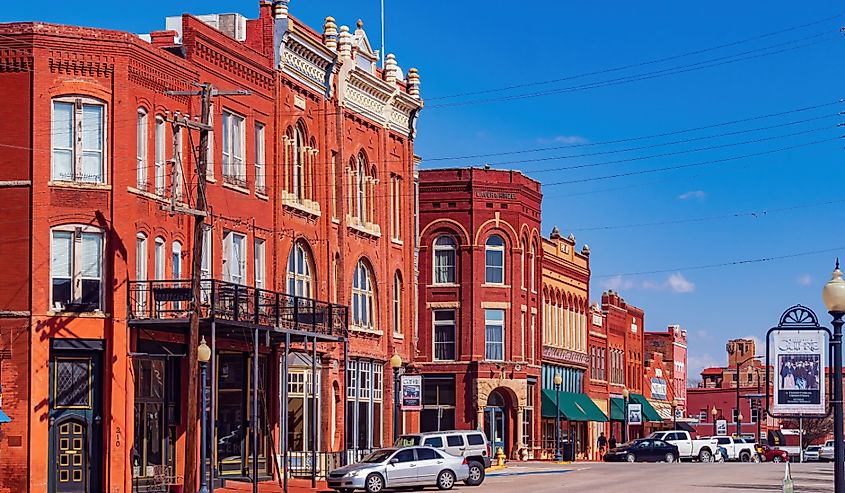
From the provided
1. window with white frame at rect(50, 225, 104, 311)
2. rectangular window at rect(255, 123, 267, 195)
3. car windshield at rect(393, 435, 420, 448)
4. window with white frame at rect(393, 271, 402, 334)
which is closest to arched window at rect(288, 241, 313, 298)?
rectangular window at rect(255, 123, 267, 195)

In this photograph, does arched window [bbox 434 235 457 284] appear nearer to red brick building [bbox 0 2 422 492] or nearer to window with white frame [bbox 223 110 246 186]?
red brick building [bbox 0 2 422 492]

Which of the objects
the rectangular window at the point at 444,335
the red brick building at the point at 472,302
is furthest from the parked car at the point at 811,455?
the rectangular window at the point at 444,335

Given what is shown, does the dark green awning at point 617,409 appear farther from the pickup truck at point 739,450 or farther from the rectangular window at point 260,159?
the rectangular window at point 260,159

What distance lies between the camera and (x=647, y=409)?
109 meters

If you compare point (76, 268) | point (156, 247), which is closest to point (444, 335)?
point (156, 247)

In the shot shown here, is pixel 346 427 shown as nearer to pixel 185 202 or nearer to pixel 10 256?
pixel 185 202

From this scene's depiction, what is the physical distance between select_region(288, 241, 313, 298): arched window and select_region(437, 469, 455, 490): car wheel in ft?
31.9

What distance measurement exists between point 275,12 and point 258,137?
460 centimetres

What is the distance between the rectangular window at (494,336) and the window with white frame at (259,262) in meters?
29.6

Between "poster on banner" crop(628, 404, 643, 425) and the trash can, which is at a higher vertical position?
"poster on banner" crop(628, 404, 643, 425)

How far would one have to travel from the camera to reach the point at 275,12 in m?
51.1

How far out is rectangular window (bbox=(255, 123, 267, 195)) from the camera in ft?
164

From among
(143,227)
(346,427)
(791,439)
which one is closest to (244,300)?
(143,227)

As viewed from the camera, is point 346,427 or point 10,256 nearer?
point 10,256
